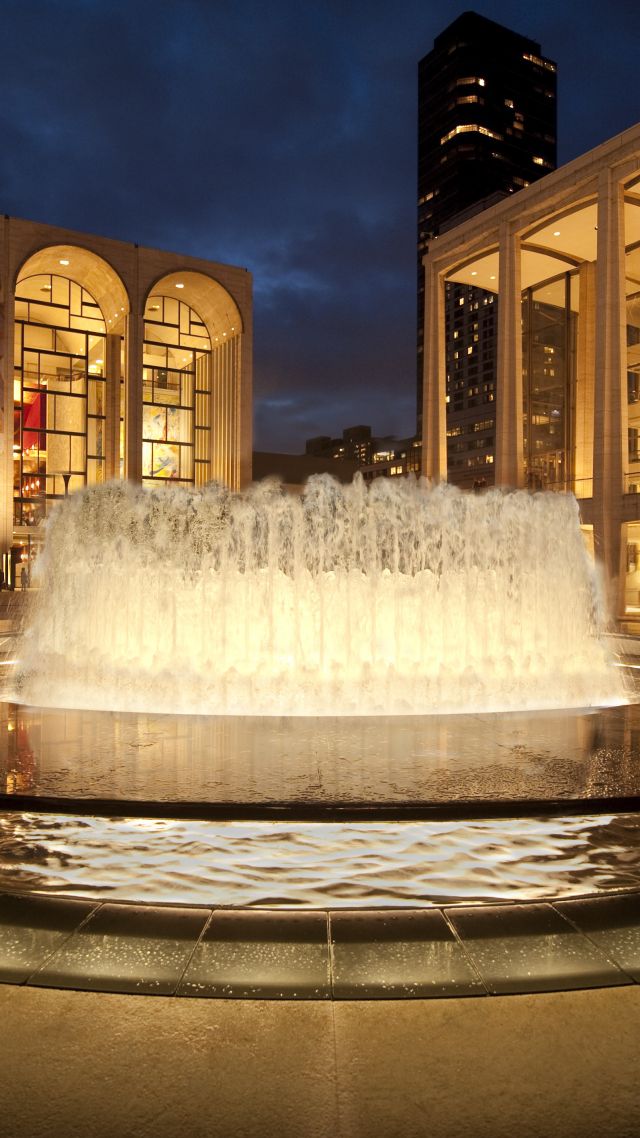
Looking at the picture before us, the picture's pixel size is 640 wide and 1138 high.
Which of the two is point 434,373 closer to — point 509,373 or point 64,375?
point 509,373

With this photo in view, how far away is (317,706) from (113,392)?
43.3 m

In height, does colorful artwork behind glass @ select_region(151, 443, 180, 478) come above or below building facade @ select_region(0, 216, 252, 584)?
below

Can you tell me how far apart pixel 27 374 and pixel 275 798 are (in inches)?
1823

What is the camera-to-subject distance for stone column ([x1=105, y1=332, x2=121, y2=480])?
48812 millimetres

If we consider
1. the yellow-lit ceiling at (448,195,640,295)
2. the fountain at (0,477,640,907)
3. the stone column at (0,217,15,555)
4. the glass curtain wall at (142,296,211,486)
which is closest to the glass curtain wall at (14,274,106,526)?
the glass curtain wall at (142,296,211,486)

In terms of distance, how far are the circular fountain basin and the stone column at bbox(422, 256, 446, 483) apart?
1546 inches

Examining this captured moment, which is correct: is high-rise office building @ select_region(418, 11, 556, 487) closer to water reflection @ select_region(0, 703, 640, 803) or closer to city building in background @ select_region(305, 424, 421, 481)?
city building in background @ select_region(305, 424, 421, 481)

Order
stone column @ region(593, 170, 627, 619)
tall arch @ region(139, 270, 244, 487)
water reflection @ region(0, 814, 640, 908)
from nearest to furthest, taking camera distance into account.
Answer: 1. water reflection @ region(0, 814, 640, 908)
2. stone column @ region(593, 170, 627, 619)
3. tall arch @ region(139, 270, 244, 487)

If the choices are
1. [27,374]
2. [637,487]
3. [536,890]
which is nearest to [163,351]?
[27,374]

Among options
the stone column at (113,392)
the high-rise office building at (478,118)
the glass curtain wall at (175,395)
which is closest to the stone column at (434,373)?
the glass curtain wall at (175,395)

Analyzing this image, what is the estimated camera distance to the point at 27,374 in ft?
153

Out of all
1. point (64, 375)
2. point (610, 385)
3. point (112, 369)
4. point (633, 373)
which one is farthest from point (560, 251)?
point (64, 375)

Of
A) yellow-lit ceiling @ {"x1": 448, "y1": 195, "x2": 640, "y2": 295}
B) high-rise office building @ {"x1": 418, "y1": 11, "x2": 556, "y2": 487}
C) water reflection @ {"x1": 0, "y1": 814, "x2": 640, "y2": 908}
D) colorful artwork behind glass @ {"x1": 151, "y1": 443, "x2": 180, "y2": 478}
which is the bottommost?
water reflection @ {"x1": 0, "y1": 814, "x2": 640, "y2": 908}

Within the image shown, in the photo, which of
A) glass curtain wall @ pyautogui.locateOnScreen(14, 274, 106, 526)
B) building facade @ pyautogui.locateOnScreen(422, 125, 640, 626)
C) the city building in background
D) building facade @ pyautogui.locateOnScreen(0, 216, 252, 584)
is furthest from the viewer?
the city building in background
